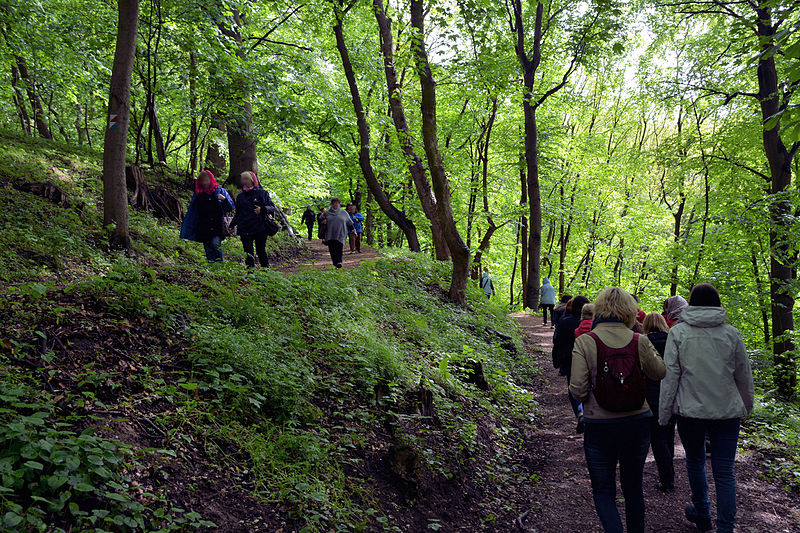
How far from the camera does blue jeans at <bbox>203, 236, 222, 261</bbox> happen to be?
830 cm

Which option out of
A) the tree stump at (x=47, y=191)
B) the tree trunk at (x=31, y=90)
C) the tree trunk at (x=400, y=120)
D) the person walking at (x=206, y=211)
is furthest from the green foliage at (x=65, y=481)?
the tree trunk at (x=31, y=90)

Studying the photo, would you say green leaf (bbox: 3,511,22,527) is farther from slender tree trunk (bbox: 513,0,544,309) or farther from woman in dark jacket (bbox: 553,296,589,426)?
slender tree trunk (bbox: 513,0,544,309)

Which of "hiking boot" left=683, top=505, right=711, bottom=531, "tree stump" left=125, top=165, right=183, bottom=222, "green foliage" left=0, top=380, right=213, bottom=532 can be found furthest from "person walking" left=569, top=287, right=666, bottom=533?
"tree stump" left=125, top=165, right=183, bottom=222

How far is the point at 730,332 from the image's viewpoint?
4.06 meters

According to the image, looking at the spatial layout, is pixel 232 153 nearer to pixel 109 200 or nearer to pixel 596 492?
pixel 109 200

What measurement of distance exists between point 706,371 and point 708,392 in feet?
0.59

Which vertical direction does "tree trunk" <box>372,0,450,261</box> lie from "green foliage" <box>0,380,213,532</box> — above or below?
above

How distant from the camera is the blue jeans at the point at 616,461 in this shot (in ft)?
11.7

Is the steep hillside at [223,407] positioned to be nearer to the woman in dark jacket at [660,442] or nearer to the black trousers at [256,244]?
the black trousers at [256,244]

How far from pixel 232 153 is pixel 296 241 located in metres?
3.86

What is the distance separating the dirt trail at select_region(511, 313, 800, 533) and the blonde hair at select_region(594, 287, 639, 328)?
2302mm

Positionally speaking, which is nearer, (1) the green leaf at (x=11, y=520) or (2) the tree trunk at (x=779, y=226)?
(1) the green leaf at (x=11, y=520)

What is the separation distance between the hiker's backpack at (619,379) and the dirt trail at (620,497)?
182cm

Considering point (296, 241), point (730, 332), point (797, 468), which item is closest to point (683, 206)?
point (296, 241)
